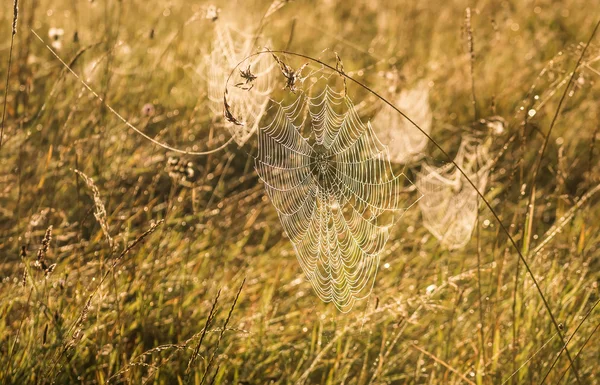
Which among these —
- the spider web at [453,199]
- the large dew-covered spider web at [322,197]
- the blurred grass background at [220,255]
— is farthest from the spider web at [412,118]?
the large dew-covered spider web at [322,197]

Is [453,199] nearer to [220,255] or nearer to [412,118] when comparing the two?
[412,118]

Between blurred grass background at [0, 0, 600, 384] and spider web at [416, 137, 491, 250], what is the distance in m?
0.08

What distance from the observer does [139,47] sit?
4.55m

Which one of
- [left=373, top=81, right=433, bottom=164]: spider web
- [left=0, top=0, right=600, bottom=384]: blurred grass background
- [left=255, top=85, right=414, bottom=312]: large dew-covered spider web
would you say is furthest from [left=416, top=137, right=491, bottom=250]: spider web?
[left=255, top=85, right=414, bottom=312]: large dew-covered spider web

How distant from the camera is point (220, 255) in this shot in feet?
8.97

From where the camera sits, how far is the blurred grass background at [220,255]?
7.34ft

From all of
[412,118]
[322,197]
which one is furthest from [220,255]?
[412,118]

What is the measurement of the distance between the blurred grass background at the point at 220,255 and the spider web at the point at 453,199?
82 mm

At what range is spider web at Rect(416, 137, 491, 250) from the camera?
350 centimetres

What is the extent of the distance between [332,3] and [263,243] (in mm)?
3601

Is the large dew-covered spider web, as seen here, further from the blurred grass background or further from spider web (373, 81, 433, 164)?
spider web (373, 81, 433, 164)

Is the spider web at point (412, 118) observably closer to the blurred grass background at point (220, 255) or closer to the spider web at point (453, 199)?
the blurred grass background at point (220, 255)

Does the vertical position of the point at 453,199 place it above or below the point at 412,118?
below

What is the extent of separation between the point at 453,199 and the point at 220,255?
62.5 inches
